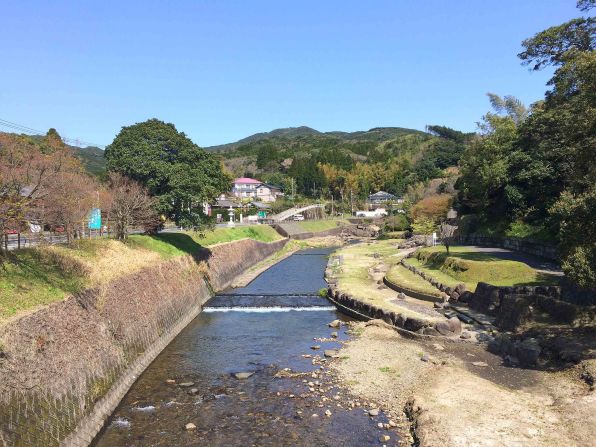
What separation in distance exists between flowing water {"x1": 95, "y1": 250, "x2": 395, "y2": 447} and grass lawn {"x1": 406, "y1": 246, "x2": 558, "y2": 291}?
1114 cm

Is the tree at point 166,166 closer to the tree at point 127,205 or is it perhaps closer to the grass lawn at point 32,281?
the tree at point 127,205

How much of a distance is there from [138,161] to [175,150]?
3829mm

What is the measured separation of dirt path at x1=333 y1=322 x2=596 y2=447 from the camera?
13.9 meters

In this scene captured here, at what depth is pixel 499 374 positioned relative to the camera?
1934 cm

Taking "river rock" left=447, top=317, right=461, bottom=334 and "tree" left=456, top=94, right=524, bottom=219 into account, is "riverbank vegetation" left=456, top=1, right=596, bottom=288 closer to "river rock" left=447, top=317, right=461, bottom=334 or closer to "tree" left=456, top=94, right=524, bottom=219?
"tree" left=456, top=94, right=524, bottom=219

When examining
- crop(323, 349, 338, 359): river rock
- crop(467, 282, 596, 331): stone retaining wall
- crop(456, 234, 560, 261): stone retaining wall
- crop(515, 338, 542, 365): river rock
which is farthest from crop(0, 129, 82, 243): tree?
crop(456, 234, 560, 261): stone retaining wall

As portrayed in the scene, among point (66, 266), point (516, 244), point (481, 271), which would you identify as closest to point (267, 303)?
point (66, 266)

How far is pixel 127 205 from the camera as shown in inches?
1321

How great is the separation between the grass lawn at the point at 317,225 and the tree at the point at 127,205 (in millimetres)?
61160

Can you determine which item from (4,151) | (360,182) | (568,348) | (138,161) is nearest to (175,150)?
(138,161)

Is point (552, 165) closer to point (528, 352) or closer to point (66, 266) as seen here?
point (528, 352)

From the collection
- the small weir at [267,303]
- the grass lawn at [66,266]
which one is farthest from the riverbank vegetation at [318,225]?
the grass lawn at [66,266]

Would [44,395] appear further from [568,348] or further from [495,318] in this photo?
[495,318]

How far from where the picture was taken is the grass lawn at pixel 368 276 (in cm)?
3241
